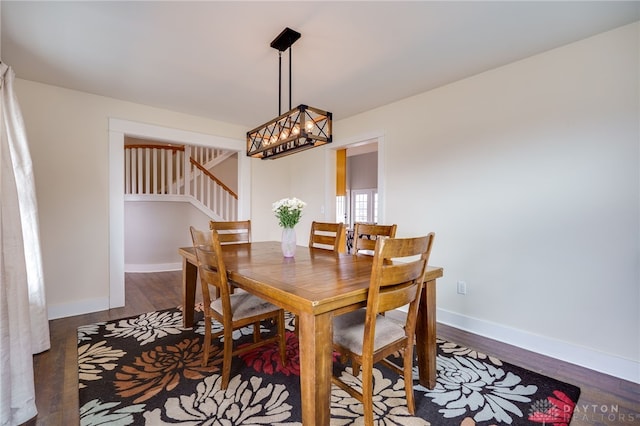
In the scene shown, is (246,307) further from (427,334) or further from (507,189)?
(507,189)

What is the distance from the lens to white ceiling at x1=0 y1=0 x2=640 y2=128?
1766mm

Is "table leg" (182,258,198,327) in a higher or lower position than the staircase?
lower

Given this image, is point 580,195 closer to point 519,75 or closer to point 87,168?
point 519,75

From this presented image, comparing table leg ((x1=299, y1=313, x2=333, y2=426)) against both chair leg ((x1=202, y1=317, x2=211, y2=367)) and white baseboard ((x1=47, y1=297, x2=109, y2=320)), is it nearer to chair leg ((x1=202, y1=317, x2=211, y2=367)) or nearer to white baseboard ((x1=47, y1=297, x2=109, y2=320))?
chair leg ((x1=202, y1=317, x2=211, y2=367))

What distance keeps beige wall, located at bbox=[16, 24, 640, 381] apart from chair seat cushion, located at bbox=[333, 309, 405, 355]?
1500 millimetres

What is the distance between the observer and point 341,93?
306 cm

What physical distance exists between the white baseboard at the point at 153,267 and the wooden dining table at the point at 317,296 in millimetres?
3442

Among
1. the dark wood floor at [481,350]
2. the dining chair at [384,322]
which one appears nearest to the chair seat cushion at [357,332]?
the dining chair at [384,322]

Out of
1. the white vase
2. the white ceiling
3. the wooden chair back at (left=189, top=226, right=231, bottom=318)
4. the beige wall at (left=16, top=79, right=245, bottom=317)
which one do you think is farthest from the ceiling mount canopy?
the beige wall at (left=16, top=79, right=245, bottom=317)

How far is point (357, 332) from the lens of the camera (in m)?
1.48

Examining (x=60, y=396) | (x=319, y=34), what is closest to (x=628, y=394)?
(x=319, y=34)

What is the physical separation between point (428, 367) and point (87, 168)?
3762 millimetres

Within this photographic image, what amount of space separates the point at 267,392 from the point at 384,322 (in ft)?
2.74

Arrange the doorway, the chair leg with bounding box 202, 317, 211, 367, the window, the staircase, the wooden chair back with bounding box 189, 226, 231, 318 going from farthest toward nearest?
the window → the staircase → the doorway → the chair leg with bounding box 202, 317, 211, 367 → the wooden chair back with bounding box 189, 226, 231, 318
